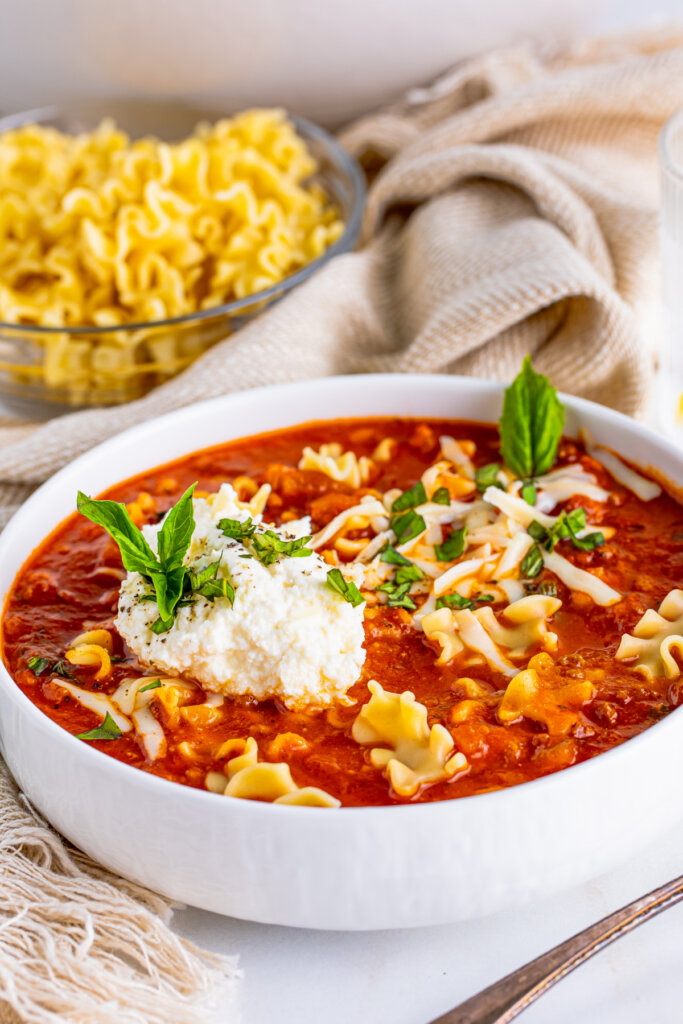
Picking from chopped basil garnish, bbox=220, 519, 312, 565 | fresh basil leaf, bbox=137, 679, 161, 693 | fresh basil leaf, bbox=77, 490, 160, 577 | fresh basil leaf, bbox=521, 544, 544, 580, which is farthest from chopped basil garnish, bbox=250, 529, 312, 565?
fresh basil leaf, bbox=521, 544, 544, 580

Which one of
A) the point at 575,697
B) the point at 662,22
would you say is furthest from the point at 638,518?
the point at 662,22

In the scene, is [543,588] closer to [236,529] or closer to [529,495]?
[529,495]

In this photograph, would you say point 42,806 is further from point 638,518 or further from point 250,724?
point 638,518

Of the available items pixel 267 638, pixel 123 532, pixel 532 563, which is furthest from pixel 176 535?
pixel 532 563

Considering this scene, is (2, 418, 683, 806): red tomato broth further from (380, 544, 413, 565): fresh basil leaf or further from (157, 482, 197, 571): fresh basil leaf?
(157, 482, 197, 571): fresh basil leaf

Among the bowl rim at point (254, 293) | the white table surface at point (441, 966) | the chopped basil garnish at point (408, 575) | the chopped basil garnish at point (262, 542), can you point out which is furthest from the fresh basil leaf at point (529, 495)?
the bowl rim at point (254, 293)
